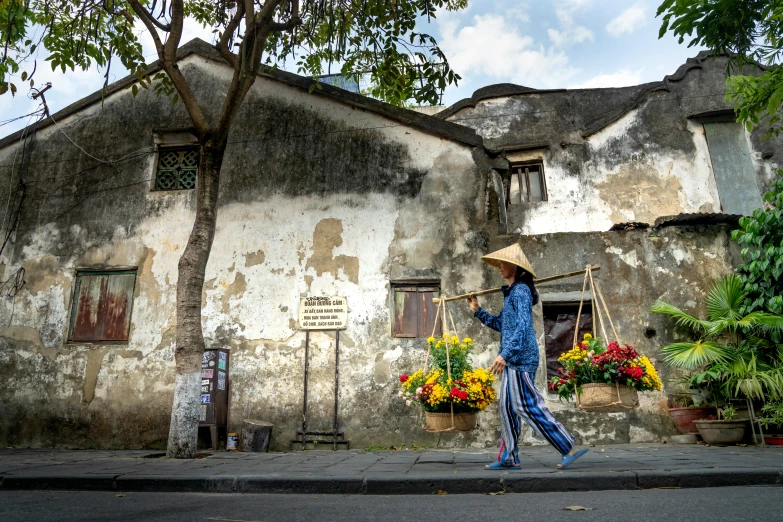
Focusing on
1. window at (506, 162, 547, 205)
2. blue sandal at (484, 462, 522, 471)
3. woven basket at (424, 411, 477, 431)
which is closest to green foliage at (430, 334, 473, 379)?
woven basket at (424, 411, 477, 431)

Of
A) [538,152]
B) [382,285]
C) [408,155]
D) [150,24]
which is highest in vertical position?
[538,152]

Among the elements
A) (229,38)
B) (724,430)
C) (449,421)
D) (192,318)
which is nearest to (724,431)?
(724,430)

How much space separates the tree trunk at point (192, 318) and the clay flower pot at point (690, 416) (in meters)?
6.34

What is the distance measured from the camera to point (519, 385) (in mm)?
5051

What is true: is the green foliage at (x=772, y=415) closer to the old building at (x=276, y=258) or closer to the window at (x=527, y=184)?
the old building at (x=276, y=258)

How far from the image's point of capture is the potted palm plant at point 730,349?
7336 millimetres

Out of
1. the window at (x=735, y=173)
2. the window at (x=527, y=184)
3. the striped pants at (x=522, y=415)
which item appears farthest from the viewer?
the window at (x=527, y=184)

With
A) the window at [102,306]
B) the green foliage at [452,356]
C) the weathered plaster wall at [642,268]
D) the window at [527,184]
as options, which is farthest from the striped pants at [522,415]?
the window at [527,184]

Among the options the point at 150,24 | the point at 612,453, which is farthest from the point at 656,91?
the point at 150,24

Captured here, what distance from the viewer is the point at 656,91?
14.5 meters

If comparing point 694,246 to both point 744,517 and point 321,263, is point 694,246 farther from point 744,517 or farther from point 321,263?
point 744,517

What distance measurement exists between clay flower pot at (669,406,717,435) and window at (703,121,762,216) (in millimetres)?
7704

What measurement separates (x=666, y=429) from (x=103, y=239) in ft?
30.0

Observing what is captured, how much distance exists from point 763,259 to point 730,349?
136cm
